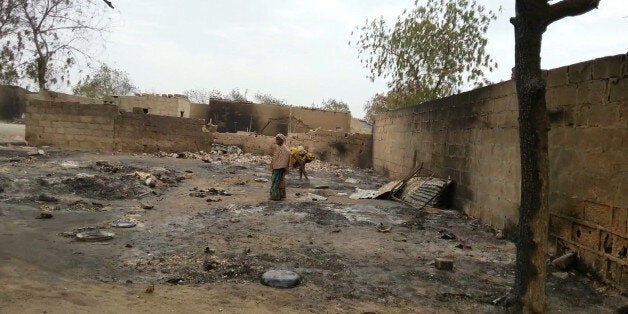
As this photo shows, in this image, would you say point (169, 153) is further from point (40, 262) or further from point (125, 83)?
point (125, 83)

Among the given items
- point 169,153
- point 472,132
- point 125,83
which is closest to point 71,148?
point 169,153

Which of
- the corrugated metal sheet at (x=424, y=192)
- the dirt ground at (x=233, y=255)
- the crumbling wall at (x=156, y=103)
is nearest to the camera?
the dirt ground at (x=233, y=255)

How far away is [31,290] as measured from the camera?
3.40m

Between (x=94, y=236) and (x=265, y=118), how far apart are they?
1735 centimetres

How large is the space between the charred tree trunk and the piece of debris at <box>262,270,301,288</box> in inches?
→ 73.0

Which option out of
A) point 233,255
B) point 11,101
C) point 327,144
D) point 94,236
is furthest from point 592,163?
point 11,101

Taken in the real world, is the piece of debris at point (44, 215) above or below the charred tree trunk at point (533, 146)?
below

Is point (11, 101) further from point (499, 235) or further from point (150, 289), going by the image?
point (499, 235)

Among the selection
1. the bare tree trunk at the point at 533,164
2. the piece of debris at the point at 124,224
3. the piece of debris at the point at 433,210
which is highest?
the bare tree trunk at the point at 533,164

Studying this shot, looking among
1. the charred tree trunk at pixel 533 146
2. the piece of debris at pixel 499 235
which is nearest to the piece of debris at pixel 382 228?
the piece of debris at pixel 499 235

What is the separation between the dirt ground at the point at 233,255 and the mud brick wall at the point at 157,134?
6269mm

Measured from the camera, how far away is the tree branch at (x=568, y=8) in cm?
282

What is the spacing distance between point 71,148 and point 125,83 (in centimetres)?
3086

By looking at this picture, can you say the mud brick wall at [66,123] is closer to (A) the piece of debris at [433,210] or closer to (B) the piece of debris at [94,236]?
(B) the piece of debris at [94,236]
